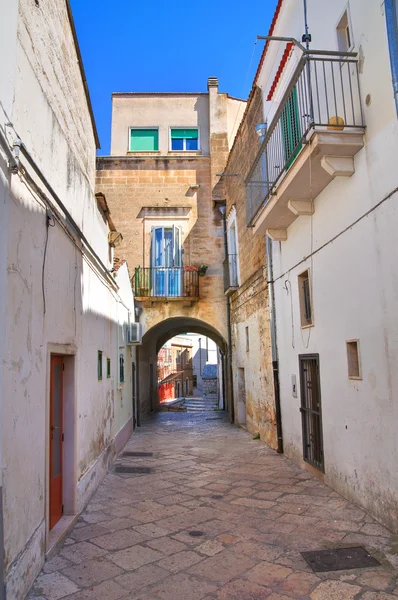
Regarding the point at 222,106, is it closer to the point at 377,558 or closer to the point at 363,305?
the point at 363,305

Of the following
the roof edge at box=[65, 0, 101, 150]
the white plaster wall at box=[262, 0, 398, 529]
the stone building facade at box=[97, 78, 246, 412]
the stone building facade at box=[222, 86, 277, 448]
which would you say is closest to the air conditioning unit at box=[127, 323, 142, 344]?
the stone building facade at box=[97, 78, 246, 412]

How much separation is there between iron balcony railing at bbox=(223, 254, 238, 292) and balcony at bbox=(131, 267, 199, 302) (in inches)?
38.2

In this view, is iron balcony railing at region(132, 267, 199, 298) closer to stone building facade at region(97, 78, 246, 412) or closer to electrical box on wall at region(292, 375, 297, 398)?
stone building facade at region(97, 78, 246, 412)

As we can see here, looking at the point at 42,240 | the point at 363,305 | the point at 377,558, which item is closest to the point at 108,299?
the point at 42,240

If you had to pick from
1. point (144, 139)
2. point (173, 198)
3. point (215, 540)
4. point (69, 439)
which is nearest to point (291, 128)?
point (69, 439)

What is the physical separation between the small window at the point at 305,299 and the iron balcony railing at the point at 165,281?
6.56 m

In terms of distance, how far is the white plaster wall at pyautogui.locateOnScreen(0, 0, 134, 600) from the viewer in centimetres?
334

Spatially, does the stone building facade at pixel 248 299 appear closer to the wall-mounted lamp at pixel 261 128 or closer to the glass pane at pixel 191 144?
the wall-mounted lamp at pixel 261 128

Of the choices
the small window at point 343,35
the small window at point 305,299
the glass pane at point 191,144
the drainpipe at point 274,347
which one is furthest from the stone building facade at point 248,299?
the small window at point 343,35

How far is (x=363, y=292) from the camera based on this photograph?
16.9 ft

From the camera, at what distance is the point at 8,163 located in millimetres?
3268

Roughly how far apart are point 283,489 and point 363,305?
293 centimetres

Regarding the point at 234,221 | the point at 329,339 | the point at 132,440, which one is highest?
the point at 234,221

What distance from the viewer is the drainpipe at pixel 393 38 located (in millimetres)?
4324
